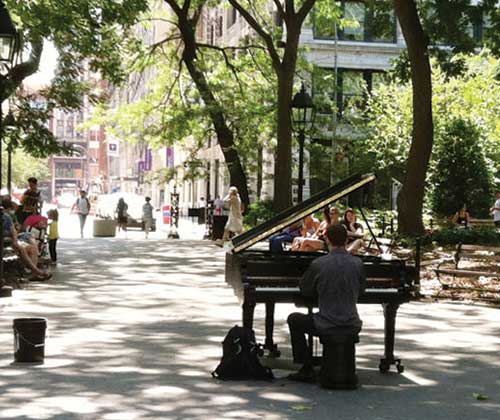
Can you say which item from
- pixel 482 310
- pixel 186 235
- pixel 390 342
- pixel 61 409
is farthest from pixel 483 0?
pixel 186 235

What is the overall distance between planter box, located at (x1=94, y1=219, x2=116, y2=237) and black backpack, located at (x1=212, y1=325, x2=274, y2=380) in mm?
31853

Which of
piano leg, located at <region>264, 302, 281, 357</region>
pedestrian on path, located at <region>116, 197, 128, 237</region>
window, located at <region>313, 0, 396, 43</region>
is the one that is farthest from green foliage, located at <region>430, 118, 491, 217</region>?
piano leg, located at <region>264, 302, 281, 357</region>

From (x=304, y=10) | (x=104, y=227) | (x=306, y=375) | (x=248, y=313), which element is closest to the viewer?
(x=306, y=375)

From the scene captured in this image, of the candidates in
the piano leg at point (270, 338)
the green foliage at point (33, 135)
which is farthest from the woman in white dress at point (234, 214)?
the piano leg at point (270, 338)

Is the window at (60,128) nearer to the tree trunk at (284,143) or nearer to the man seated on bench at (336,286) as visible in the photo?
the tree trunk at (284,143)

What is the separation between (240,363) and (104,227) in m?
32.3

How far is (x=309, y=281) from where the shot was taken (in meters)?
9.33

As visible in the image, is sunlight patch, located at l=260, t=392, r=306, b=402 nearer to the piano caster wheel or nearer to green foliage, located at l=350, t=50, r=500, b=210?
the piano caster wheel

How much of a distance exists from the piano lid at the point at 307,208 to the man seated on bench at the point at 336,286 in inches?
31.8

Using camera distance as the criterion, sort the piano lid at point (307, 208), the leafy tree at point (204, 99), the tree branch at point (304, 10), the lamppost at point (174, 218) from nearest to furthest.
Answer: the piano lid at point (307, 208) → the tree branch at point (304, 10) → the leafy tree at point (204, 99) → the lamppost at point (174, 218)

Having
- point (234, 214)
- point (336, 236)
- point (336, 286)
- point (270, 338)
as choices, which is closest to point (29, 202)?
point (234, 214)

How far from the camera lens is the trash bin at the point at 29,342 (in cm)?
1013

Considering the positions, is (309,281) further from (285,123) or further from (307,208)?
(285,123)

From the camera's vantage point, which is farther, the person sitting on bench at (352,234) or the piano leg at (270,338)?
the person sitting on bench at (352,234)
